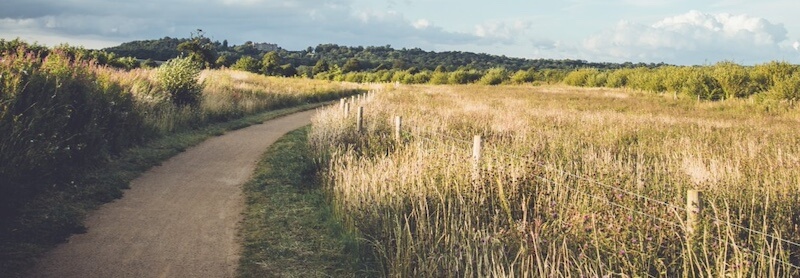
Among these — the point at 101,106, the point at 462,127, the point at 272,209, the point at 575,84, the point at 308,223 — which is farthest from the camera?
the point at 575,84

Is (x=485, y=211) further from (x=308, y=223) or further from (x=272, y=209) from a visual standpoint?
(x=272, y=209)

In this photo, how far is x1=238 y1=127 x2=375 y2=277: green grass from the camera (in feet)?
20.5

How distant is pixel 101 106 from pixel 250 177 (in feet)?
12.5

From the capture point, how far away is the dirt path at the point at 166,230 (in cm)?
592

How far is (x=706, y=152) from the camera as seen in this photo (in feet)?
37.6

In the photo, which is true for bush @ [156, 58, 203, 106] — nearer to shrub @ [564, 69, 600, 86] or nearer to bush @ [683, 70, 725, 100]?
bush @ [683, 70, 725, 100]

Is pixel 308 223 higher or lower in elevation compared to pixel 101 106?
lower

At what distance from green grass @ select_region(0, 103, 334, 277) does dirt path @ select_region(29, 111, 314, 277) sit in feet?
0.59

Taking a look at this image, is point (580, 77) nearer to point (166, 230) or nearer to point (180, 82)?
point (180, 82)

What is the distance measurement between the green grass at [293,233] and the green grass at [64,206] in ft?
7.25

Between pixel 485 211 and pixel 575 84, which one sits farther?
pixel 575 84

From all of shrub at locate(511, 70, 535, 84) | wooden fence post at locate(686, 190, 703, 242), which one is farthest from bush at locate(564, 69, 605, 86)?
wooden fence post at locate(686, 190, 703, 242)

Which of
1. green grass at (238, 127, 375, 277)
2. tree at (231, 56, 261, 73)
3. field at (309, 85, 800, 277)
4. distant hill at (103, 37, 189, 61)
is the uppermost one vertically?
distant hill at (103, 37, 189, 61)

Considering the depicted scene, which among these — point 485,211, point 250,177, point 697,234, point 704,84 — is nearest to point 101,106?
point 250,177
